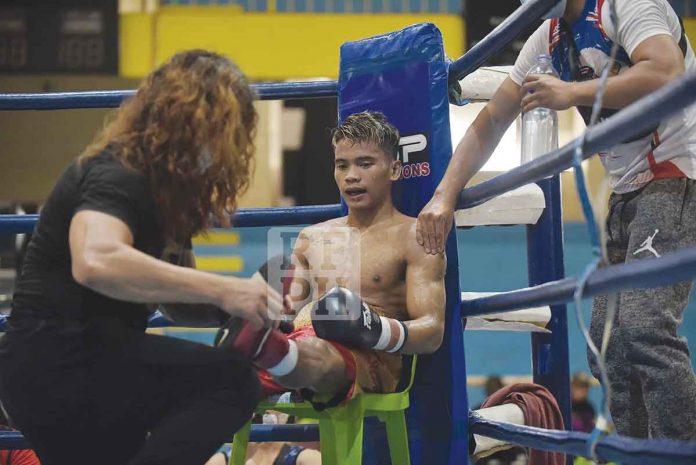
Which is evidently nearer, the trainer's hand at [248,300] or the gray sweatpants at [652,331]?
the trainer's hand at [248,300]

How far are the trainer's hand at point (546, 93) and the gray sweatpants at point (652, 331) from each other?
0.26 metres

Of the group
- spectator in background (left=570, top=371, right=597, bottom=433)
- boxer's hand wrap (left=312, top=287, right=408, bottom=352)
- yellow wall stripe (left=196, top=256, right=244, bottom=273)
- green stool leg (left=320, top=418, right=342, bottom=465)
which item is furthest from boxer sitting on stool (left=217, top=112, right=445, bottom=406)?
yellow wall stripe (left=196, top=256, right=244, bottom=273)

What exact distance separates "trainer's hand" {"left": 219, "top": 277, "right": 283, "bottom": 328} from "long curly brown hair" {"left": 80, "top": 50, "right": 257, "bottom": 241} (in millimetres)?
A: 167

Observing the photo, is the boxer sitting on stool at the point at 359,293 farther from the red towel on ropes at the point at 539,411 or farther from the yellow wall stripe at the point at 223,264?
the yellow wall stripe at the point at 223,264

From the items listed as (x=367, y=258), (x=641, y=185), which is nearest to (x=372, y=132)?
(x=367, y=258)

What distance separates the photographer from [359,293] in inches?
85.7

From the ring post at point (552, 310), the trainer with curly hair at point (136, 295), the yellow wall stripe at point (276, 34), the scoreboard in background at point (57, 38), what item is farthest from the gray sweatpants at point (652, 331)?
the scoreboard in background at point (57, 38)

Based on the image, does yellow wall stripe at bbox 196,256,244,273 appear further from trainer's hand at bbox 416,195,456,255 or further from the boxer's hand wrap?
the boxer's hand wrap

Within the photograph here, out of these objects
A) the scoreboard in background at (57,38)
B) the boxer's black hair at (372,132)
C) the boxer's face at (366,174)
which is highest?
the scoreboard in background at (57,38)

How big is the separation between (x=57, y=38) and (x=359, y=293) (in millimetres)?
4728

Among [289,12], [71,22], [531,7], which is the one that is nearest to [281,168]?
[289,12]

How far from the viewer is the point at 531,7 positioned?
1747 millimetres

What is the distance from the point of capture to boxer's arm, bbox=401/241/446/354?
6.41ft

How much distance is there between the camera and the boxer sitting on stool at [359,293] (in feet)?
5.74
